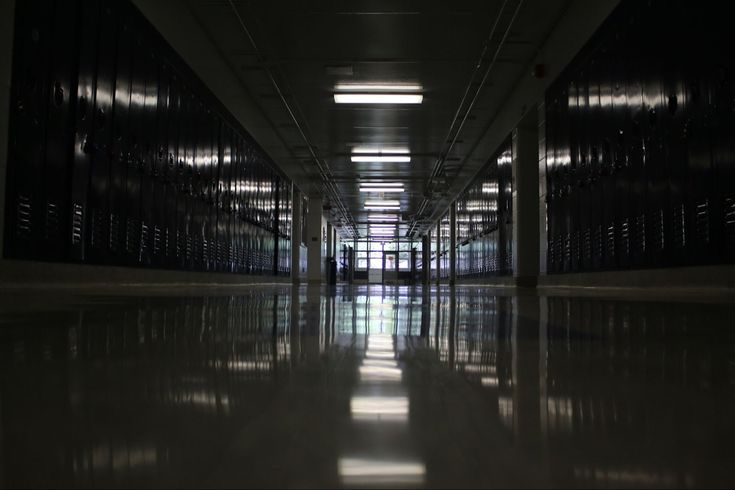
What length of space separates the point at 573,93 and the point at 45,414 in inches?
380

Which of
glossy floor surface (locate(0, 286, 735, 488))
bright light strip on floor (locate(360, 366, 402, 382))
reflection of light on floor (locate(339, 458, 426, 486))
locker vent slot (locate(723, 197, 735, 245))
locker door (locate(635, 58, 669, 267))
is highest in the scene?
locker door (locate(635, 58, 669, 267))

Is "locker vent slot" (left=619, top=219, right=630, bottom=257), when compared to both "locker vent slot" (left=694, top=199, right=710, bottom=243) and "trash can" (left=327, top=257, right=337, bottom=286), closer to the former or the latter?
"locker vent slot" (left=694, top=199, right=710, bottom=243)

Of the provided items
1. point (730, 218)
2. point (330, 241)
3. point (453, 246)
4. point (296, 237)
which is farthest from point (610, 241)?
point (330, 241)

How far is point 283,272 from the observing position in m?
20.5

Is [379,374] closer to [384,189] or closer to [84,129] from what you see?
[84,129]

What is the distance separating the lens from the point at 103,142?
6.44 metres

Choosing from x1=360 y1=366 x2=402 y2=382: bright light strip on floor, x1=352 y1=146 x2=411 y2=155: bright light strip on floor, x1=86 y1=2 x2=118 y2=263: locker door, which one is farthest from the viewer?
x1=352 y1=146 x2=411 y2=155: bright light strip on floor

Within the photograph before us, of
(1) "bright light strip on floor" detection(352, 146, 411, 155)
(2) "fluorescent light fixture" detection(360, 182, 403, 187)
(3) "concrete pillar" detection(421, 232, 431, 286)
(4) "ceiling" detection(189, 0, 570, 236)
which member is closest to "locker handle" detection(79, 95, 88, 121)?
(4) "ceiling" detection(189, 0, 570, 236)

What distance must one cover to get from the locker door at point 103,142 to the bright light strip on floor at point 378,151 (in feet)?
34.0

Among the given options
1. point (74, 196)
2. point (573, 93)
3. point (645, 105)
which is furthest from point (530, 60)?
point (74, 196)

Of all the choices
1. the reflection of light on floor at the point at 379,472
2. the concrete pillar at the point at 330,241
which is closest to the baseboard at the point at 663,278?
the reflection of light on floor at the point at 379,472

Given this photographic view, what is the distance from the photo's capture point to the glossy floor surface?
40 cm

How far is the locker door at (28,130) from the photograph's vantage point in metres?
4.76

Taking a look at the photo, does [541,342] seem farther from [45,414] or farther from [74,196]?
[74,196]
